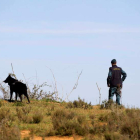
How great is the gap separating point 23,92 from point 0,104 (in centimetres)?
213

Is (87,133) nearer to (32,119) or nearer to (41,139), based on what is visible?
(41,139)

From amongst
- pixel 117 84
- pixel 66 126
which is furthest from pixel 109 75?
pixel 66 126

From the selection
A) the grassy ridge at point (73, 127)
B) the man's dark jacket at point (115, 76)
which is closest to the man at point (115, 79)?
the man's dark jacket at point (115, 76)

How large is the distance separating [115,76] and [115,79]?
0.15 meters

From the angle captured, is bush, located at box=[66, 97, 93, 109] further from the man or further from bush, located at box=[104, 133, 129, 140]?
bush, located at box=[104, 133, 129, 140]

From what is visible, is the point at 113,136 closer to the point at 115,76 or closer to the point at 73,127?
the point at 73,127

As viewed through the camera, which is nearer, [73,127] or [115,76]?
[73,127]

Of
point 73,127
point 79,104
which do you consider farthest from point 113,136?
point 79,104

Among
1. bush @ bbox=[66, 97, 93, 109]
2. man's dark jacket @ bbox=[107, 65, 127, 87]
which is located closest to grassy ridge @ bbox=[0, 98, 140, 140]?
bush @ bbox=[66, 97, 93, 109]

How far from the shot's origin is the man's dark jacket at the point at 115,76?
15.6 meters

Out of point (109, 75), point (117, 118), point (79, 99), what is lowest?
point (117, 118)

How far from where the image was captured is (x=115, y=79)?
1570 centimetres

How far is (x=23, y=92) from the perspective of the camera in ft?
56.1

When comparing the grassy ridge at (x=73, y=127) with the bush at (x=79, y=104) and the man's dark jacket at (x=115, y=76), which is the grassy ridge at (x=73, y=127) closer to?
the bush at (x=79, y=104)
